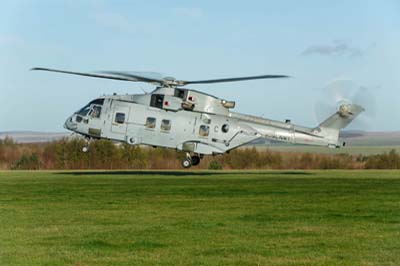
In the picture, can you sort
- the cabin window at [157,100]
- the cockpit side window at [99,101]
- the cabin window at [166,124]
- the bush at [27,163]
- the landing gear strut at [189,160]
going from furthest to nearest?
1. the bush at [27,163]
2. the cockpit side window at [99,101]
3. the landing gear strut at [189,160]
4. the cabin window at [166,124]
5. the cabin window at [157,100]

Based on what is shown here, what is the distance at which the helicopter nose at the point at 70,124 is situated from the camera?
166 ft

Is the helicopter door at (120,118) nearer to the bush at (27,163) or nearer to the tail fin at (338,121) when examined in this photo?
the tail fin at (338,121)

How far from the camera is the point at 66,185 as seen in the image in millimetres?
38688

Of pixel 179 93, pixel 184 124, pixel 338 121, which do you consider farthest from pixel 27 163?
pixel 338 121

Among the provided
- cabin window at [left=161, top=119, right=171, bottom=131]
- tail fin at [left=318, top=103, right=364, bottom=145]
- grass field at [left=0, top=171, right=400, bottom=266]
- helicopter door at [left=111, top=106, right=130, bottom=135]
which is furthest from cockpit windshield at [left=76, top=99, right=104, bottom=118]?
grass field at [left=0, top=171, right=400, bottom=266]

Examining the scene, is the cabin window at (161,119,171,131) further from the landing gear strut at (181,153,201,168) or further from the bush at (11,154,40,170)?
the bush at (11,154,40,170)

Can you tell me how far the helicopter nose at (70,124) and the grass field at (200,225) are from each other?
13880mm

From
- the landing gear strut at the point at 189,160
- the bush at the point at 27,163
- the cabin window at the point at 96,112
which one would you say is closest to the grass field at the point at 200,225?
the landing gear strut at the point at 189,160

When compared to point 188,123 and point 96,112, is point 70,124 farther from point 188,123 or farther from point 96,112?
point 188,123

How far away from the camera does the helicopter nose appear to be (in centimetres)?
5050

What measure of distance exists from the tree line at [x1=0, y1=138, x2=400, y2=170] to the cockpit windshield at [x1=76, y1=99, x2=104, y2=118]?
1697cm

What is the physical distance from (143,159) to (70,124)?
19.2 meters

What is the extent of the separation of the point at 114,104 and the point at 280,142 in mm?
9138

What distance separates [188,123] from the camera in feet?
162
